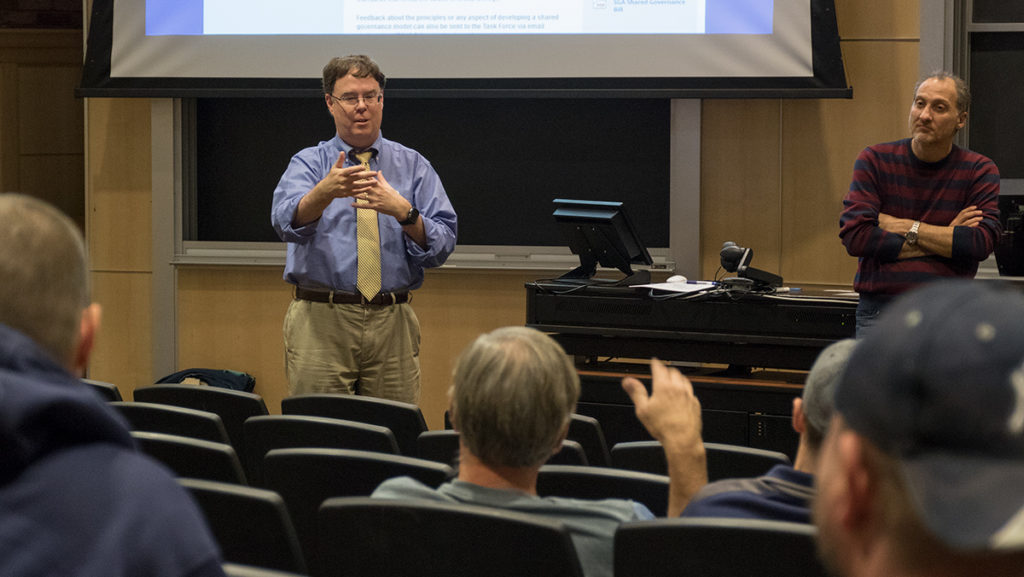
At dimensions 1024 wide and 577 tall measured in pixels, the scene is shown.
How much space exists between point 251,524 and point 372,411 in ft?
3.68

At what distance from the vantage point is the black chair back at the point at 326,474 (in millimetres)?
1961

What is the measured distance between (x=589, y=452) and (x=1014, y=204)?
329cm

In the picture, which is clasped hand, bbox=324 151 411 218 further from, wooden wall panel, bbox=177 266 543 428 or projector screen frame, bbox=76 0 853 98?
wooden wall panel, bbox=177 266 543 428

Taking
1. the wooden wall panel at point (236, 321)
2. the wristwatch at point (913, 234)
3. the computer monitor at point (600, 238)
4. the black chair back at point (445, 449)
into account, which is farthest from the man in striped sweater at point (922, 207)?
the wooden wall panel at point (236, 321)

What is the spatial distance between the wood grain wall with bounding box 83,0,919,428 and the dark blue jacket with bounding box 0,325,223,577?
4417 millimetres

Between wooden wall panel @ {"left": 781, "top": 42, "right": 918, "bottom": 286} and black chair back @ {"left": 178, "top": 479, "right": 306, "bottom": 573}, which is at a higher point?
wooden wall panel @ {"left": 781, "top": 42, "right": 918, "bottom": 286}

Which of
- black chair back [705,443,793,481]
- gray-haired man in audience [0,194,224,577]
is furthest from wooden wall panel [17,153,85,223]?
gray-haired man in audience [0,194,224,577]

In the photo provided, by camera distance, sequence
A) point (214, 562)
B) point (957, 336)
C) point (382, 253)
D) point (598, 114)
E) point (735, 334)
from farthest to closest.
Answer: point (598, 114) < point (735, 334) < point (382, 253) < point (214, 562) < point (957, 336)

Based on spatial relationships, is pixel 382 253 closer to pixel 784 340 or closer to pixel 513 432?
pixel 784 340

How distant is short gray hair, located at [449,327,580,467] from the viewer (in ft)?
5.49

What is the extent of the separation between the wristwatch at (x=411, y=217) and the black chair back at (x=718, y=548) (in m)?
2.18

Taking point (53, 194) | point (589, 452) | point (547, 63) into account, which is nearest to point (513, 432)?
point (589, 452)

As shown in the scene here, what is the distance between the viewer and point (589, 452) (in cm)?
267

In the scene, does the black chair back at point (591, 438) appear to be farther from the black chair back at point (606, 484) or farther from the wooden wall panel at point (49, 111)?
the wooden wall panel at point (49, 111)
